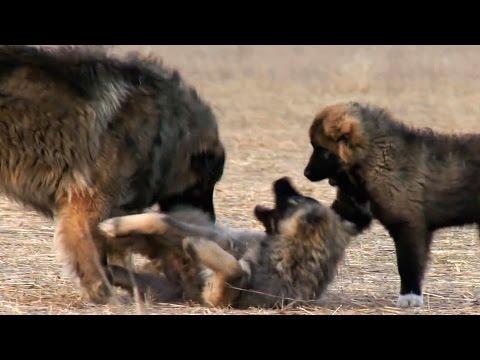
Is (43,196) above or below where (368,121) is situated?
below

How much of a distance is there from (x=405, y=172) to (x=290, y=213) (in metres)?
0.83

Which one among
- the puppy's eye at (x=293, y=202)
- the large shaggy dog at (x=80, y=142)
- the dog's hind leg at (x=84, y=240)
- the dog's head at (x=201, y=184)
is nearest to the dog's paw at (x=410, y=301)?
the puppy's eye at (x=293, y=202)

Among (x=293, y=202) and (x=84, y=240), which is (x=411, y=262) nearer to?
(x=293, y=202)

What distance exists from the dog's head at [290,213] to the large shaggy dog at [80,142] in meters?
0.78

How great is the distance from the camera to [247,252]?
6.96m

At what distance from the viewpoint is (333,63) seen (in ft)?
73.4

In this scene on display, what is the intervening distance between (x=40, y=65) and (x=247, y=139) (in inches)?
325

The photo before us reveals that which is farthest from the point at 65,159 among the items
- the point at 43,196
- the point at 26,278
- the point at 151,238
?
the point at 26,278

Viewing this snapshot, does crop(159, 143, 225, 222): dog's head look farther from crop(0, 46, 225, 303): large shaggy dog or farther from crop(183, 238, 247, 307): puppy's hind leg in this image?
crop(183, 238, 247, 307): puppy's hind leg

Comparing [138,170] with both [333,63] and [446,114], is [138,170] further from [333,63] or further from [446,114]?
[333,63]

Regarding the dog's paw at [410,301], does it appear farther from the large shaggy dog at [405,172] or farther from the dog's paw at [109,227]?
the dog's paw at [109,227]

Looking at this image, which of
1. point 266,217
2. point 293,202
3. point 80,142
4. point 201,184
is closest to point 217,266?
point 266,217

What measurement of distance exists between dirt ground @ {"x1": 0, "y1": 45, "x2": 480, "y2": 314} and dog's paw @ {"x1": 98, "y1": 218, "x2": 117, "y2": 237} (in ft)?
1.48

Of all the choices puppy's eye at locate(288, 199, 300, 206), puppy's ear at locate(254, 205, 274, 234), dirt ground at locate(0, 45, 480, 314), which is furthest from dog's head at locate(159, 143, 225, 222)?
dirt ground at locate(0, 45, 480, 314)
